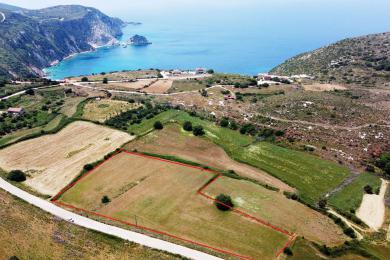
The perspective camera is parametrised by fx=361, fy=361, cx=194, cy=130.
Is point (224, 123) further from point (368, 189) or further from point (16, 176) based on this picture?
point (16, 176)

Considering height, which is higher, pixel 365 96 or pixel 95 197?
pixel 365 96

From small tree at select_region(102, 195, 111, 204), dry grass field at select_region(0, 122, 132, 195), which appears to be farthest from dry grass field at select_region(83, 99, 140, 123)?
small tree at select_region(102, 195, 111, 204)

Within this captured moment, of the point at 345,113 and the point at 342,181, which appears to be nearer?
the point at 342,181

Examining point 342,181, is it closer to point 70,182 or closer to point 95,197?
point 95,197

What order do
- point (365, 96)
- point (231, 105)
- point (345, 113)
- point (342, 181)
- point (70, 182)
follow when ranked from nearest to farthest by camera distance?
point (70, 182)
point (342, 181)
point (345, 113)
point (231, 105)
point (365, 96)

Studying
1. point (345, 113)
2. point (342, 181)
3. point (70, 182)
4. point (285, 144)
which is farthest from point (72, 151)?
point (345, 113)

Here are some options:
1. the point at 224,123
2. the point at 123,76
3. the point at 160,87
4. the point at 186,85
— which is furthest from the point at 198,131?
the point at 123,76

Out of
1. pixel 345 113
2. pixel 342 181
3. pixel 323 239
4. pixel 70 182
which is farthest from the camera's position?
pixel 345 113
